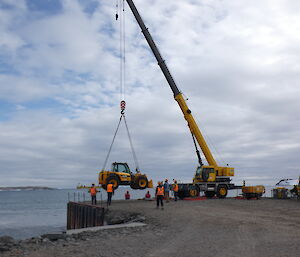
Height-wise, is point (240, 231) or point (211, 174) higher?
point (211, 174)

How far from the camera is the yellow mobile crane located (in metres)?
32.8

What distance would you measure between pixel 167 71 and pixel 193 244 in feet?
75.1

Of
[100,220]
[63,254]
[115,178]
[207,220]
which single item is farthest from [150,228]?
[115,178]

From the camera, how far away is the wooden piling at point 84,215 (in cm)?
2472

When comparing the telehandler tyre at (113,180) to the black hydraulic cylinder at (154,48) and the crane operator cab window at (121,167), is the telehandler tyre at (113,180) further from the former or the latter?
the black hydraulic cylinder at (154,48)

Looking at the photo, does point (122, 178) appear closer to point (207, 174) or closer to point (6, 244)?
point (207, 174)

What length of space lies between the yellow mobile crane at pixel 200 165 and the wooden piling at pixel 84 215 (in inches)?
397

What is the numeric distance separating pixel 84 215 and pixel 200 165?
12.7 metres

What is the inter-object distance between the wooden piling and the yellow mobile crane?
1009 cm

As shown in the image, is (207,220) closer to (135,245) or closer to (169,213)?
(169,213)

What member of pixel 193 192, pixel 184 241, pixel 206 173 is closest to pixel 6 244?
pixel 184 241

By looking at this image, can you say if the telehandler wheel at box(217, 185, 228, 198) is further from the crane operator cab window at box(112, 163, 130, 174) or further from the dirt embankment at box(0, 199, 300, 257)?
the dirt embankment at box(0, 199, 300, 257)

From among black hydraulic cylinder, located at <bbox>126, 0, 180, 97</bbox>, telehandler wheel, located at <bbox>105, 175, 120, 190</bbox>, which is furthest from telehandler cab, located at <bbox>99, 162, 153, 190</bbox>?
black hydraulic cylinder, located at <bbox>126, 0, 180, 97</bbox>

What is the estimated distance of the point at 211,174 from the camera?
33.2 m
